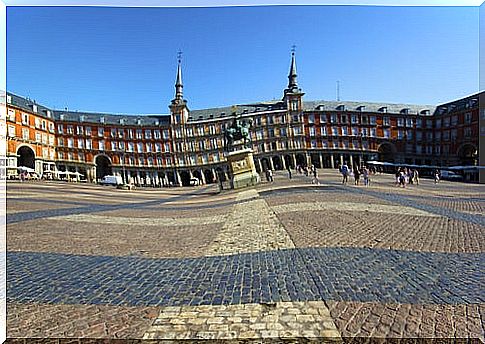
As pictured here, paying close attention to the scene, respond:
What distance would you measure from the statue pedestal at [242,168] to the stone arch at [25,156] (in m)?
4.62

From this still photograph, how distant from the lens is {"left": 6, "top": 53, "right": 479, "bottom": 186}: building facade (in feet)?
19.2

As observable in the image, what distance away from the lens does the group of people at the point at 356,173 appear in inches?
290

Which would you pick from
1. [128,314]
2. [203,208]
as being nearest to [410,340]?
[128,314]

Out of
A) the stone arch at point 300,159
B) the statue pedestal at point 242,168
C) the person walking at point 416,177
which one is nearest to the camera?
the person walking at point 416,177

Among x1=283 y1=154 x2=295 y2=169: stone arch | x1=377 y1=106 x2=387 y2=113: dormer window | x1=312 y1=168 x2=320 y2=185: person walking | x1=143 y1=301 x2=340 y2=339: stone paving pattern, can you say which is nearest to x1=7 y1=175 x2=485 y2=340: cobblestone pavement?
x1=143 y1=301 x2=340 y2=339: stone paving pattern

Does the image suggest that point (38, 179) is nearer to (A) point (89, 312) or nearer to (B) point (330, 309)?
(A) point (89, 312)

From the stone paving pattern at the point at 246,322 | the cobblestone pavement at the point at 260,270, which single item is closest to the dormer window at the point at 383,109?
the cobblestone pavement at the point at 260,270

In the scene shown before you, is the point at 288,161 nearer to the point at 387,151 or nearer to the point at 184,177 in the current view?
the point at 387,151

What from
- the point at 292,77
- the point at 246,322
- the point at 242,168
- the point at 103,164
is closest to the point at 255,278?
the point at 246,322

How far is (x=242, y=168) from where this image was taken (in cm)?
1031

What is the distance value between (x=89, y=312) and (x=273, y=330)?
5.94 ft

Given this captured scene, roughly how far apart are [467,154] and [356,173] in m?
2.35

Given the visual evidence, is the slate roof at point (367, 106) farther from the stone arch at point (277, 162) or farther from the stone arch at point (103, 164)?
the stone arch at point (103, 164)

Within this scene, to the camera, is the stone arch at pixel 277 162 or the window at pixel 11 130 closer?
the window at pixel 11 130
